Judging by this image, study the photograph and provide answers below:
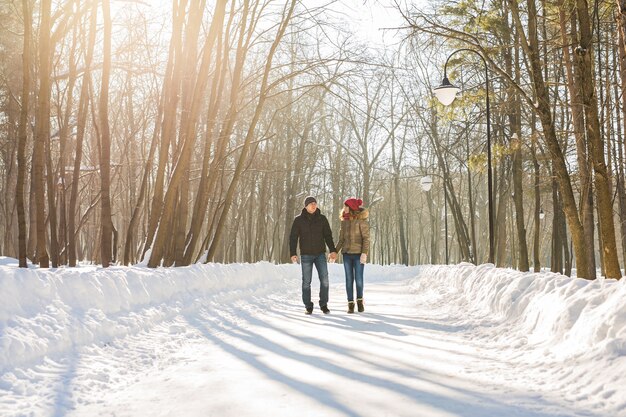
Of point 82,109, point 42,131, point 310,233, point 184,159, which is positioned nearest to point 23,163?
point 42,131

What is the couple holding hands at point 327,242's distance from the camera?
9.93 m

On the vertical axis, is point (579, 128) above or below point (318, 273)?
above

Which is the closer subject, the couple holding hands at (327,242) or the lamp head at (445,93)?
the couple holding hands at (327,242)

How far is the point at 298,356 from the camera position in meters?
5.71

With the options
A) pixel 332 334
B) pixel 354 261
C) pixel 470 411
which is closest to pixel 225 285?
pixel 354 261

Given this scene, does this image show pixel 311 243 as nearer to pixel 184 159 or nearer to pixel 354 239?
pixel 354 239

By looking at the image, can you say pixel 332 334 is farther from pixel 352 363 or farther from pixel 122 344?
pixel 122 344

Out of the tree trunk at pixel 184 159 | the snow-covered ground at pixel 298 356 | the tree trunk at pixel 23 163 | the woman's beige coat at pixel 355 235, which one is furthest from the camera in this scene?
the tree trunk at pixel 184 159

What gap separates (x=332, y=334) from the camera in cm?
715

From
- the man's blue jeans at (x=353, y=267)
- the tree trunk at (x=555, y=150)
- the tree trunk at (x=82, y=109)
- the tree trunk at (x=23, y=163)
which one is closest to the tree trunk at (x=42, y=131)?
the tree trunk at (x=23, y=163)

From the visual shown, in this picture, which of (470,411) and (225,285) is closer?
(470,411)

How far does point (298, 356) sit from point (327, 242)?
4523 mm

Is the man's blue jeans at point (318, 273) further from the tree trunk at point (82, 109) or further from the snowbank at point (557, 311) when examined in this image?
the tree trunk at point (82, 109)

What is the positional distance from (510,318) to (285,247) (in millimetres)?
26405
